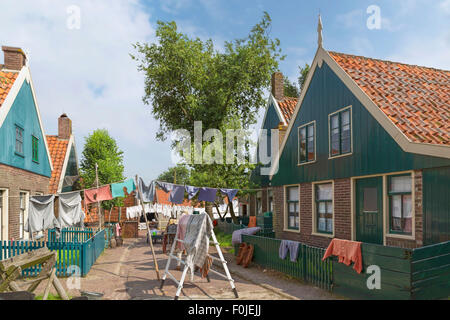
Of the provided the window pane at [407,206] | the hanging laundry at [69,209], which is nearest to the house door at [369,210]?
the window pane at [407,206]

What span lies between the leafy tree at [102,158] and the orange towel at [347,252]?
83.7ft

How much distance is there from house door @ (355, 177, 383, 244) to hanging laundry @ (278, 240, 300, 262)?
1.98 metres

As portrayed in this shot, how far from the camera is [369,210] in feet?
36.0

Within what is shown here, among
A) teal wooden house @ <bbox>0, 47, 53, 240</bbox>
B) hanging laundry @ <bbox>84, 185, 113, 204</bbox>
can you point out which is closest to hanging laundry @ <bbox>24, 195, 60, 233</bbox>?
teal wooden house @ <bbox>0, 47, 53, 240</bbox>

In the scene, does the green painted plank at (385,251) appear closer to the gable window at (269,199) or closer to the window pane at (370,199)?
the window pane at (370,199)

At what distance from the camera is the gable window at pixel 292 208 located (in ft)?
50.3

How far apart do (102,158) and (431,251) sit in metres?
31.0

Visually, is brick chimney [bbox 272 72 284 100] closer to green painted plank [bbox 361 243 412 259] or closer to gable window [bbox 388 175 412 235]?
gable window [bbox 388 175 412 235]

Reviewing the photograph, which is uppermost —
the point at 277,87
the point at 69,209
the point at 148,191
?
the point at 277,87

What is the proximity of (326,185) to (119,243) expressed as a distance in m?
15.1

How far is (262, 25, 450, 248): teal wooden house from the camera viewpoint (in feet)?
29.4

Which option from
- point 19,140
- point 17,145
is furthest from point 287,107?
point 17,145

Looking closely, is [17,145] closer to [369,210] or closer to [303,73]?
[369,210]
